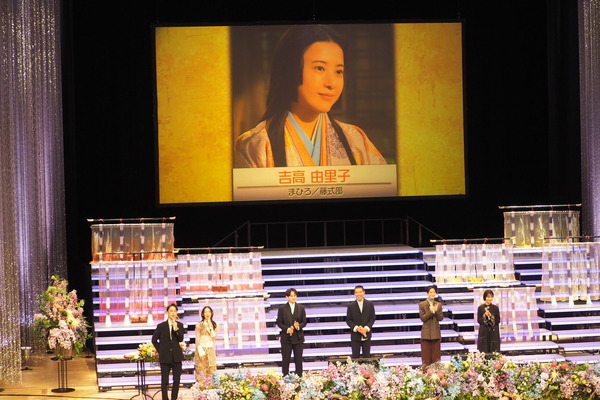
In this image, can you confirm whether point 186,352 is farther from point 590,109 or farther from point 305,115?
point 590,109

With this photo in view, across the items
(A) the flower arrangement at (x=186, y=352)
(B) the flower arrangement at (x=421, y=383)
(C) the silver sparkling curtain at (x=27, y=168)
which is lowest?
(A) the flower arrangement at (x=186, y=352)

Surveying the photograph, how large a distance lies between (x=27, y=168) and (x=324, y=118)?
523 cm

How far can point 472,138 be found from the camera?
19.0 m

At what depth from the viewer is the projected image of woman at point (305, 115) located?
18266 mm

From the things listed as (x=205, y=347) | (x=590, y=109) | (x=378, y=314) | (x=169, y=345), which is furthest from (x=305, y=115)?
(x=169, y=345)

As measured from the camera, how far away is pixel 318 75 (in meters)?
18.3

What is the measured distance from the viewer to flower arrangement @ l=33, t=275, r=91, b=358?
14.0 metres

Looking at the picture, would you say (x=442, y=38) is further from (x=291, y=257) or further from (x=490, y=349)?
(x=490, y=349)

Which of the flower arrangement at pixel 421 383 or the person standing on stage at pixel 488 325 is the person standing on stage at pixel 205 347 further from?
the flower arrangement at pixel 421 383

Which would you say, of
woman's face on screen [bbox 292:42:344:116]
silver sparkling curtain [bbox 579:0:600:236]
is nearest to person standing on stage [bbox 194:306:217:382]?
woman's face on screen [bbox 292:42:344:116]

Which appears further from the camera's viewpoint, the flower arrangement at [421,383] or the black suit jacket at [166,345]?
the black suit jacket at [166,345]

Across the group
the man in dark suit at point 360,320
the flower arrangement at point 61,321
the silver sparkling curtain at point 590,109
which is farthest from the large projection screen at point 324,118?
the man in dark suit at point 360,320

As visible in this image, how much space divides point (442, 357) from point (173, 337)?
4125 millimetres

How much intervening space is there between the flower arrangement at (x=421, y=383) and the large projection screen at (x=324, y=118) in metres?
10.0
